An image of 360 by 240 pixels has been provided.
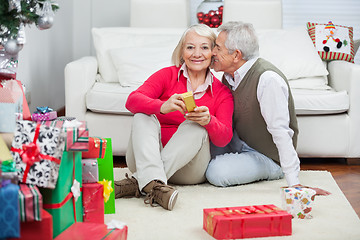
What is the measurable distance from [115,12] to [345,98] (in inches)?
93.7

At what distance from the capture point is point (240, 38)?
2.62 meters

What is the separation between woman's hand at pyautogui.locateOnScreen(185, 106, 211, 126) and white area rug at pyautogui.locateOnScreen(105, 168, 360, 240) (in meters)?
0.34

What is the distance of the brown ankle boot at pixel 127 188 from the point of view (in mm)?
2439

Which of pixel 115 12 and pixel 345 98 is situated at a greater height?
pixel 115 12

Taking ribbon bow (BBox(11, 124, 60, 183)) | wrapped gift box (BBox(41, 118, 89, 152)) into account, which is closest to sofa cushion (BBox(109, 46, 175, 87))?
wrapped gift box (BBox(41, 118, 89, 152))

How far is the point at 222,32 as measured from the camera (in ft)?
8.70

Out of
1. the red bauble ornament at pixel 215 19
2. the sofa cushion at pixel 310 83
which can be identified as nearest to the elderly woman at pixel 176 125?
the sofa cushion at pixel 310 83

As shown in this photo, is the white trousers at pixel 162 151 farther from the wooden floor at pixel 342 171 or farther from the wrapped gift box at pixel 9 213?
the wrapped gift box at pixel 9 213

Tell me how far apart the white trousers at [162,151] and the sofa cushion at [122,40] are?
42.6 inches

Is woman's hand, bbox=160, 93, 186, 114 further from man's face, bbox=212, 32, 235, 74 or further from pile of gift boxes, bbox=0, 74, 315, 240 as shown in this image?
pile of gift boxes, bbox=0, 74, 315, 240

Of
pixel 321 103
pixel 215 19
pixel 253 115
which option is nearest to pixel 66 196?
pixel 253 115

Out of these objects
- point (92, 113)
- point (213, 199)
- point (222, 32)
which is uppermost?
point (222, 32)

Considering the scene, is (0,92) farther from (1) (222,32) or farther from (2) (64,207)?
(1) (222,32)

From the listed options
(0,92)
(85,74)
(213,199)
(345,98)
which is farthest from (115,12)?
(0,92)
